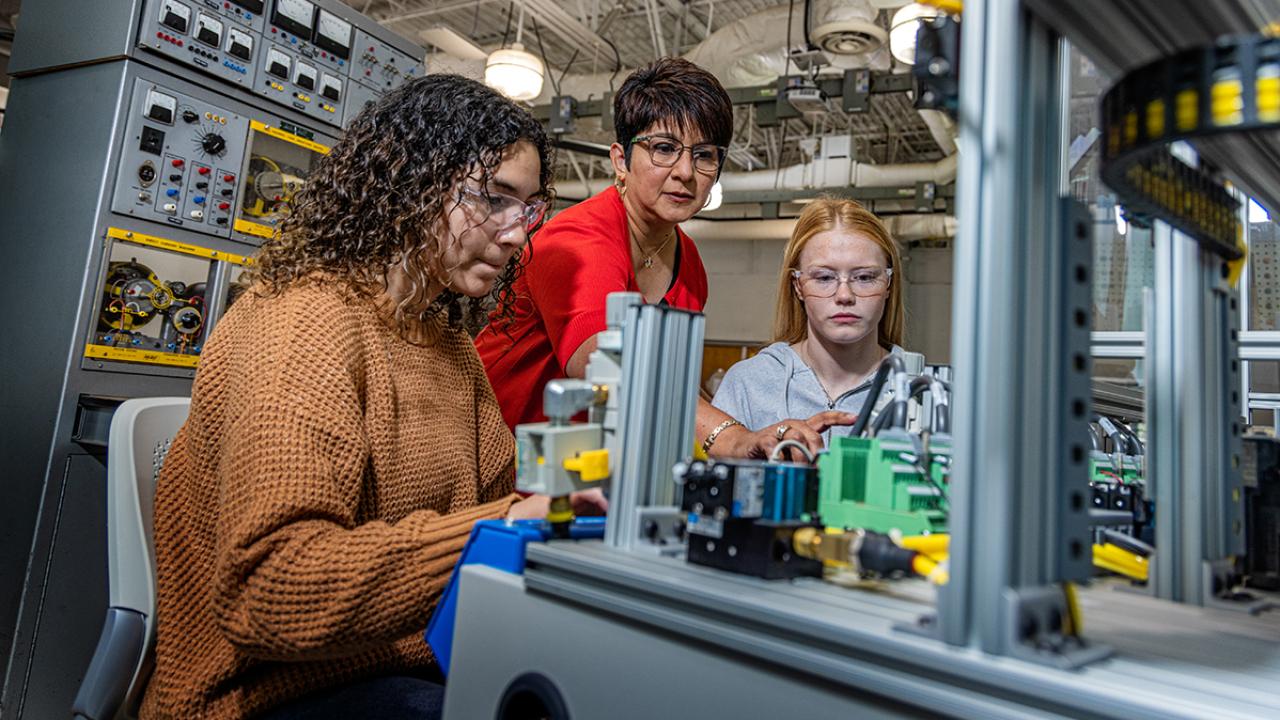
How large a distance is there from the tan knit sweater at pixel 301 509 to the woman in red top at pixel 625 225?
0.42 metres

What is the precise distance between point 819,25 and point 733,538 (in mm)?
4260

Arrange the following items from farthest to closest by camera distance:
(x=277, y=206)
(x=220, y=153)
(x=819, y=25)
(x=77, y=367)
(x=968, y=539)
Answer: (x=819, y=25)
(x=277, y=206)
(x=220, y=153)
(x=77, y=367)
(x=968, y=539)

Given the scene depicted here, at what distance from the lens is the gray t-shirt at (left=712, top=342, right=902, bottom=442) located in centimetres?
192

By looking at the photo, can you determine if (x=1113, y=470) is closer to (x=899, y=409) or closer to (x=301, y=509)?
(x=899, y=409)

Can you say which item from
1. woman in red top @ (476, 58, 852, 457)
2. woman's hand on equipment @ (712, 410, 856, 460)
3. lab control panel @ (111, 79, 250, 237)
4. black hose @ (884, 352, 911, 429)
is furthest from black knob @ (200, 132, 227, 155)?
black hose @ (884, 352, 911, 429)

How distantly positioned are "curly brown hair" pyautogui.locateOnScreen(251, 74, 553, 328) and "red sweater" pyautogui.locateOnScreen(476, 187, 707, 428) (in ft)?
1.13

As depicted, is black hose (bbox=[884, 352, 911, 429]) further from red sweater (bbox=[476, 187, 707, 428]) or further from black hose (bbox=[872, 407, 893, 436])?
red sweater (bbox=[476, 187, 707, 428])

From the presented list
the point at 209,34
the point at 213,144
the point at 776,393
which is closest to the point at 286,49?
the point at 209,34

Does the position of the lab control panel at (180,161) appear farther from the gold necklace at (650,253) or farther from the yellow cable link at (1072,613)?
the yellow cable link at (1072,613)

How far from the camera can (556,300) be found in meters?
1.61

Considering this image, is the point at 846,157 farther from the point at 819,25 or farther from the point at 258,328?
the point at 258,328

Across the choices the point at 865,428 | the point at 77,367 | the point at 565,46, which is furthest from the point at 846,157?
the point at 865,428

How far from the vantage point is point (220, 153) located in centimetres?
259

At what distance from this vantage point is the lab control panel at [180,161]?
2350 mm
